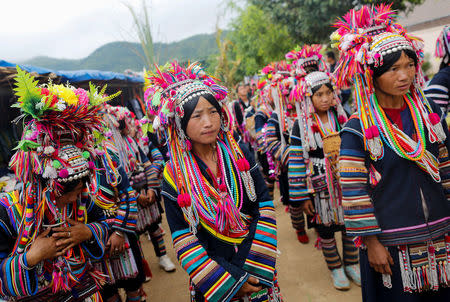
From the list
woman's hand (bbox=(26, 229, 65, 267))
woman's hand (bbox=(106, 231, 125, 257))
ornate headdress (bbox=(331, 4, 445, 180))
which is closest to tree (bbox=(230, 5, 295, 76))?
ornate headdress (bbox=(331, 4, 445, 180))

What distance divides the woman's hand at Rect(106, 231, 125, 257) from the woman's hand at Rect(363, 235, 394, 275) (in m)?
Answer: 1.91

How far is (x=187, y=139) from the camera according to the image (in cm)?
200

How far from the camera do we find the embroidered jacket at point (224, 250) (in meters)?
1.75

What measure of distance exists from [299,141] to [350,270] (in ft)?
→ 5.12

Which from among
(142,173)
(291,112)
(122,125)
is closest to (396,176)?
(291,112)

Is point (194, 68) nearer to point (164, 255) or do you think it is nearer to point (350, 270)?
point (350, 270)

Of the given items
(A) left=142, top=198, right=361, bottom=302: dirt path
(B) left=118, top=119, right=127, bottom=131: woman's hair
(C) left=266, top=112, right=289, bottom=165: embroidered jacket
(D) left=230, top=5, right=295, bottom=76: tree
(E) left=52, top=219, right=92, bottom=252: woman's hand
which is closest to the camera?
(E) left=52, top=219, right=92, bottom=252: woman's hand

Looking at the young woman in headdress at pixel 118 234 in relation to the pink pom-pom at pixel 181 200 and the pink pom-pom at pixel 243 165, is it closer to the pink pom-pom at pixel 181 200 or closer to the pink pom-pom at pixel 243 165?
the pink pom-pom at pixel 181 200

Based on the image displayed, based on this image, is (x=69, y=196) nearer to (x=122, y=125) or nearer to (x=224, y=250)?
(x=224, y=250)

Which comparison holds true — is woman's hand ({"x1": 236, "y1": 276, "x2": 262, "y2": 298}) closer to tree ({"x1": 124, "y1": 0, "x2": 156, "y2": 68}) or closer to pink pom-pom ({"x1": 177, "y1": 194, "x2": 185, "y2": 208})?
pink pom-pom ({"x1": 177, "y1": 194, "x2": 185, "y2": 208})

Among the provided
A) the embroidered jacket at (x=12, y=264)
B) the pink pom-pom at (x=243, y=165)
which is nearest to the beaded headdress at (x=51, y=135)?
the embroidered jacket at (x=12, y=264)

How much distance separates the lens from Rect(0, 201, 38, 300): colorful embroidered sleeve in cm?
170

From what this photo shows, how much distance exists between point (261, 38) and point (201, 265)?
54.4 feet

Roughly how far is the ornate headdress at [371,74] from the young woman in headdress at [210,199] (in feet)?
2.77
